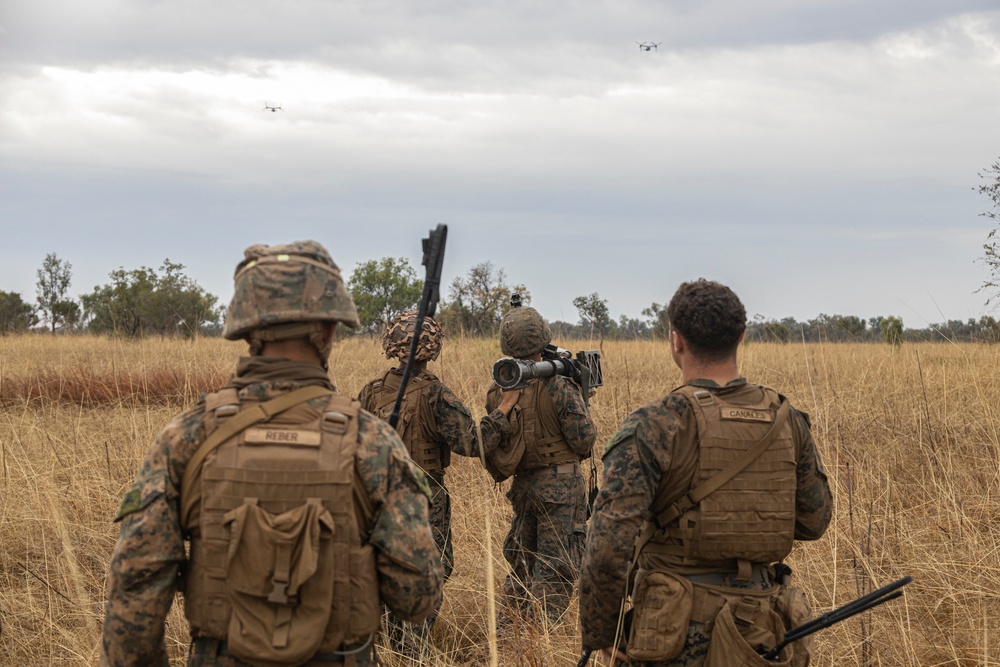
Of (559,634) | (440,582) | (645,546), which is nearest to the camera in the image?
(440,582)

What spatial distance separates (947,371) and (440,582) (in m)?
8.24

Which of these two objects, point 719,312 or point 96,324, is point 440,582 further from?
point 96,324

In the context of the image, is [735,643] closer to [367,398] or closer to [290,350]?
[290,350]

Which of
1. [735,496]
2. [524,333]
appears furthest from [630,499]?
[524,333]

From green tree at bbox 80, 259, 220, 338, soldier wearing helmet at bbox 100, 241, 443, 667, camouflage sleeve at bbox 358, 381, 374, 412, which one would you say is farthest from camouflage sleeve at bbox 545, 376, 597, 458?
green tree at bbox 80, 259, 220, 338

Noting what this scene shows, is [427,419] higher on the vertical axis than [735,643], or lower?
higher

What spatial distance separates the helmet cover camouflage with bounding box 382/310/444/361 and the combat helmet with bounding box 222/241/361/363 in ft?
7.76

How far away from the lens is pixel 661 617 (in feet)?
9.20

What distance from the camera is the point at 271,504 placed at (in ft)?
7.64

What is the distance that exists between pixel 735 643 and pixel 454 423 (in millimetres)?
2395

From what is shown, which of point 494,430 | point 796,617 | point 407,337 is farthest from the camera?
point 494,430

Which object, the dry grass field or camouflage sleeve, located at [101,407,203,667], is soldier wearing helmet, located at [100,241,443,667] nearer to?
camouflage sleeve, located at [101,407,203,667]

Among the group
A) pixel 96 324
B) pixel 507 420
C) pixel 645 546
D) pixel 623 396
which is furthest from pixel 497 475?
pixel 96 324

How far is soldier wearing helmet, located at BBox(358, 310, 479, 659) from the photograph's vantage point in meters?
4.88
